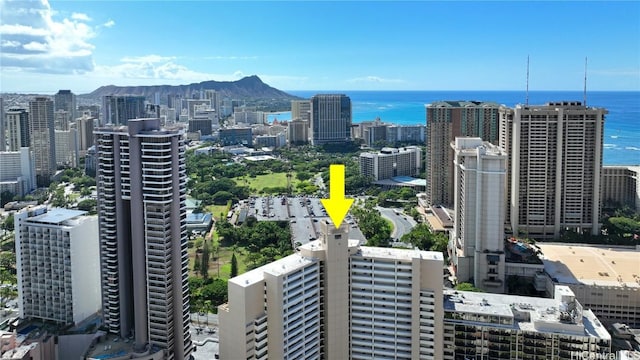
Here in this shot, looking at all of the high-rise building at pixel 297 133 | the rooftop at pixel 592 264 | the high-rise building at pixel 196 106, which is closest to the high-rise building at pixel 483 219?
the rooftop at pixel 592 264

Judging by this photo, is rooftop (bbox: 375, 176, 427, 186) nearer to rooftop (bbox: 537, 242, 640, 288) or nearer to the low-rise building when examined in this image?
the low-rise building

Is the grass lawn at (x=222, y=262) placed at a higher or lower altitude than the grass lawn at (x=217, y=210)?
lower

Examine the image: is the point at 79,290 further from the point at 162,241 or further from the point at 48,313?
the point at 162,241

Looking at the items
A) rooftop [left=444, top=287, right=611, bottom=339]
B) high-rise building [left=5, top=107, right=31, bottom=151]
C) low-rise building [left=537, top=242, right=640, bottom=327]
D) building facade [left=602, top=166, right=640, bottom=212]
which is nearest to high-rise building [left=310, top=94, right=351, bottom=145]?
high-rise building [left=5, top=107, right=31, bottom=151]

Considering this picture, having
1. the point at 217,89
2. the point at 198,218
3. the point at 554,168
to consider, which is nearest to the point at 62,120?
the point at 198,218

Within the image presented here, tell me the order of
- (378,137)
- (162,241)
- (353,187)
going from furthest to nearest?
(378,137), (353,187), (162,241)

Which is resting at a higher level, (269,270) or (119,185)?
(119,185)

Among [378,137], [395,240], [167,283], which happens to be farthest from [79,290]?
[378,137]

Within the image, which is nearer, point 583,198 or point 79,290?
point 79,290

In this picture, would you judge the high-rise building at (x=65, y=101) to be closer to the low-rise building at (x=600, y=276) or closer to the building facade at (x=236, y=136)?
the building facade at (x=236, y=136)
